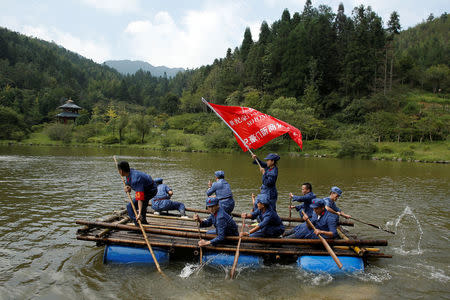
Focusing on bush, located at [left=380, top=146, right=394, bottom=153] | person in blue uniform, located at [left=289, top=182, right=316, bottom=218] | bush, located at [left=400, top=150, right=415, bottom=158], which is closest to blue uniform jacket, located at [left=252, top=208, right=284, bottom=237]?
person in blue uniform, located at [left=289, top=182, right=316, bottom=218]

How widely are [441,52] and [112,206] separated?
4204 inches

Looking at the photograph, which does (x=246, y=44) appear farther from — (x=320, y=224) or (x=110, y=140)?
(x=320, y=224)

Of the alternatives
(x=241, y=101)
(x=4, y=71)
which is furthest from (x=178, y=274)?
(x=4, y=71)

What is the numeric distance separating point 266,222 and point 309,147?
4890 cm

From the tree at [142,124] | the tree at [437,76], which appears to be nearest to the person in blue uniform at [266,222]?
the tree at [142,124]

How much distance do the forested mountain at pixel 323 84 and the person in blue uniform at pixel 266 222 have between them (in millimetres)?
48790

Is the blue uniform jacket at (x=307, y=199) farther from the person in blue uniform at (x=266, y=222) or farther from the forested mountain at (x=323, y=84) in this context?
the forested mountain at (x=323, y=84)

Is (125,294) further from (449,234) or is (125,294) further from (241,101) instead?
(241,101)

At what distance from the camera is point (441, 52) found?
8512 cm

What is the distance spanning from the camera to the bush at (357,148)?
46625 mm

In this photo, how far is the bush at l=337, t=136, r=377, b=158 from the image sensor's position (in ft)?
153

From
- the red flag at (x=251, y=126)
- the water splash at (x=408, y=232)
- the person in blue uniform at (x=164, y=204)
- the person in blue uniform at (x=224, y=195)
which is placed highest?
the red flag at (x=251, y=126)

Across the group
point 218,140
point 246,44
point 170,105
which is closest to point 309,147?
point 218,140

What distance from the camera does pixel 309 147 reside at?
54031mm
